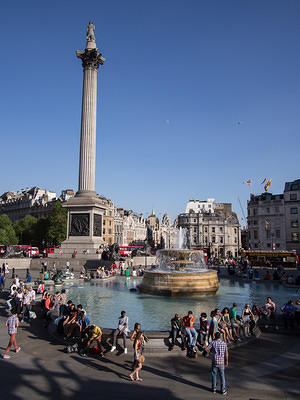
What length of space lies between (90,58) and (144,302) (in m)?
37.3

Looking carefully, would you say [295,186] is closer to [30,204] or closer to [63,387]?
[63,387]

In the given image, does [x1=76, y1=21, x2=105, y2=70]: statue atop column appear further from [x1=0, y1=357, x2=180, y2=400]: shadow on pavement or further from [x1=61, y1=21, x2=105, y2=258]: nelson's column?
[x1=0, y1=357, x2=180, y2=400]: shadow on pavement

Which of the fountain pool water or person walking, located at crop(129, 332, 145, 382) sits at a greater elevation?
person walking, located at crop(129, 332, 145, 382)

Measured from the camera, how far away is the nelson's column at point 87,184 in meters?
38.5

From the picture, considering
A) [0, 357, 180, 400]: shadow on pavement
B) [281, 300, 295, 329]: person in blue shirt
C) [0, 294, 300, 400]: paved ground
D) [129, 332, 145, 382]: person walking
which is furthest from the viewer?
[281, 300, 295, 329]: person in blue shirt

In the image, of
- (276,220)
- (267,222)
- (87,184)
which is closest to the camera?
(87,184)

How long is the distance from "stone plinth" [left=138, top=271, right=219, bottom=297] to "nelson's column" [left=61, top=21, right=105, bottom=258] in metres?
17.8

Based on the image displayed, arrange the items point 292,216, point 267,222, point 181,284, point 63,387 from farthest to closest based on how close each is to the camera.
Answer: point 267,222
point 292,216
point 181,284
point 63,387

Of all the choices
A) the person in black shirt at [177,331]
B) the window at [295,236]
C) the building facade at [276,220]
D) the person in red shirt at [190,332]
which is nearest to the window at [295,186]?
the building facade at [276,220]

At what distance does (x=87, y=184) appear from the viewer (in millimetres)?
41781

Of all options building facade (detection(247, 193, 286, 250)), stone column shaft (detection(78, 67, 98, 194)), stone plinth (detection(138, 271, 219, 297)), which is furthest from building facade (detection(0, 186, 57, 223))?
stone plinth (detection(138, 271, 219, 297))

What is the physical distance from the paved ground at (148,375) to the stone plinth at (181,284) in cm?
879

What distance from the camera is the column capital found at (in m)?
44.5

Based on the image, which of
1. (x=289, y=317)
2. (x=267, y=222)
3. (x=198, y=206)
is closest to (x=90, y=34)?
(x=289, y=317)
